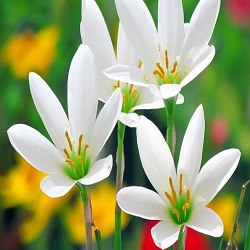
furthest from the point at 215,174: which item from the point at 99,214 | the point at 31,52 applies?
the point at 31,52

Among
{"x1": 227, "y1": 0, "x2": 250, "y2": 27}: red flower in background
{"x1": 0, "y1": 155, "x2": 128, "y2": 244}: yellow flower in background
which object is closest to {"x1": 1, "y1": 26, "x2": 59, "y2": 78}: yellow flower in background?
{"x1": 0, "y1": 155, "x2": 128, "y2": 244}: yellow flower in background

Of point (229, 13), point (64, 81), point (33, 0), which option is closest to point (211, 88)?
point (229, 13)

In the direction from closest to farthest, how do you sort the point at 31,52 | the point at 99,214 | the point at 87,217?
the point at 87,217 < the point at 99,214 < the point at 31,52

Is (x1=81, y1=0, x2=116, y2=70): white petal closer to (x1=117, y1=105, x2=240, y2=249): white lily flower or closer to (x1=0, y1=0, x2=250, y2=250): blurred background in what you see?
(x1=117, y1=105, x2=240, y2=249): white lily flower

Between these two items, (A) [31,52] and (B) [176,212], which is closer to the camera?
(B) [176,212]

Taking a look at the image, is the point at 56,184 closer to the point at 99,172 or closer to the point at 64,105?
the point at 99,172

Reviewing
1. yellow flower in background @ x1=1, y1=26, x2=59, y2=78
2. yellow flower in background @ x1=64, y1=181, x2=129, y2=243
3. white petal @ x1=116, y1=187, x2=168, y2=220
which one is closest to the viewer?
white petal @ x1=116, y1=187, x2=168, y2=220
